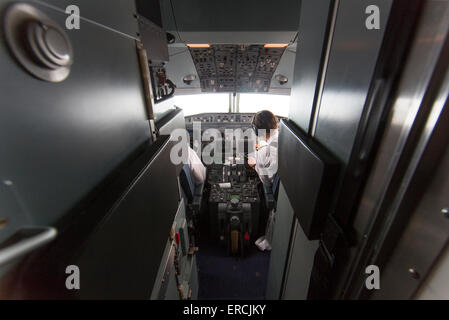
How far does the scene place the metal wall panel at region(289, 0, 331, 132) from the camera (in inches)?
30.2

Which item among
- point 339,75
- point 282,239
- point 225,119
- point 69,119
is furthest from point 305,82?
point 225,119

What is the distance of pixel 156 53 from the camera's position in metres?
1.03

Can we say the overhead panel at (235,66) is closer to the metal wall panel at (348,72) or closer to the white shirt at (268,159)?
the white shirt at (268,159)

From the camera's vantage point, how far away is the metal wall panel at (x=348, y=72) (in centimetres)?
51

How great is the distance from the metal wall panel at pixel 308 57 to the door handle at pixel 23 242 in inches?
37.1

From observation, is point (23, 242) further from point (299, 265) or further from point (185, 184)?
point (185, 184)

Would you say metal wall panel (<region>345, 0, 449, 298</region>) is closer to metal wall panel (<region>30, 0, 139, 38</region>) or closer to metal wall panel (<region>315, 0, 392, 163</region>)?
metal wall panel (<region>315, 0, 392, 163</region>)

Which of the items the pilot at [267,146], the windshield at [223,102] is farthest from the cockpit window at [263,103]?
the pilot at [267,146]

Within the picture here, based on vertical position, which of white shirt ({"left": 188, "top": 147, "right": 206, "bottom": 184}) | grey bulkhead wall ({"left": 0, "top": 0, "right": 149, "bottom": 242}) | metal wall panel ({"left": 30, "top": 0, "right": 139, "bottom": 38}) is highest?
metal wall panel ({"left": 30, "top": 0, "right": 139, "bottom": 38})

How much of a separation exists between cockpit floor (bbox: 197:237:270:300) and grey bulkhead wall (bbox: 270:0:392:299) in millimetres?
1581

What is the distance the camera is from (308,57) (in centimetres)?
90

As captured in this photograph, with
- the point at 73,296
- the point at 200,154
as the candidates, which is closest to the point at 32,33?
the point at 73,296

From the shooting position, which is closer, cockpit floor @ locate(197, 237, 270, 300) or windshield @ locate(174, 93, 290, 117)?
cockpit floor @ locate(197, 237, 270, 300)

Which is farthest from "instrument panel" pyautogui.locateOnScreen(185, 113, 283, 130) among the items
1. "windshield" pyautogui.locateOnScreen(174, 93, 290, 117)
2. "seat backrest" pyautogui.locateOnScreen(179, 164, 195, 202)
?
"seat backrest" pyautogui.locateOnScreen(179, 164, 195, 202)
